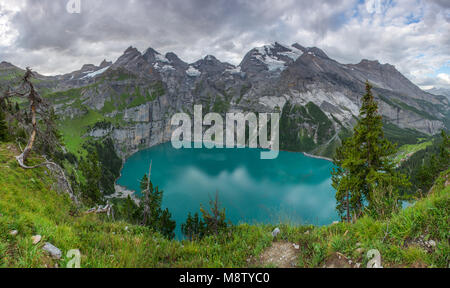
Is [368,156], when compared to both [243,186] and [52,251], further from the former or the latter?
[243,186]

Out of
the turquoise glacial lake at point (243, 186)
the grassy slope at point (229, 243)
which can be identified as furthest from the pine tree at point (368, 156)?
the turquoise glacial lake at point (243, 186)

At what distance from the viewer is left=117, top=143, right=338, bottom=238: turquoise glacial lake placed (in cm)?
6121

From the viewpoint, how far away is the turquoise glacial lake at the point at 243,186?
61.2 m

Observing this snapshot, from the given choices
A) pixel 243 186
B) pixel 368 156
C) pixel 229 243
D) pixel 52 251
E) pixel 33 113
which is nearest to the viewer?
pixel 52 251

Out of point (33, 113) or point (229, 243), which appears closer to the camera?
point (229, 243)

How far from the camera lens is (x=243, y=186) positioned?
86125 mm

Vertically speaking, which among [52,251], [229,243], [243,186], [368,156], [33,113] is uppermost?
[33,113]

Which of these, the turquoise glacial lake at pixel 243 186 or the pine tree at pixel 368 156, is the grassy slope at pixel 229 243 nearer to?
the pine tree at pixel 368 156

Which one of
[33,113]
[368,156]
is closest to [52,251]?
[33,113]

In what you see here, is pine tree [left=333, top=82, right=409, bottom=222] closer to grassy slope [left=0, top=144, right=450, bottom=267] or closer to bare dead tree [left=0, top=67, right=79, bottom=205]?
grassy slope [left=0, top=144, right=450, bottom=267]

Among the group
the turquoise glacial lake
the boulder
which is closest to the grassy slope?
the boulder
